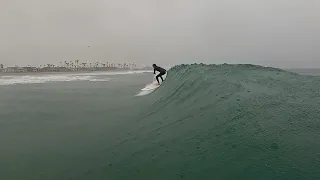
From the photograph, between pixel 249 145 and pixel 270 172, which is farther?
pixel 249 145

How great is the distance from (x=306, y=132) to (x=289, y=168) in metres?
1.98

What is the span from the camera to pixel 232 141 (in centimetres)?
593

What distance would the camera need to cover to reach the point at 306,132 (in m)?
6.16

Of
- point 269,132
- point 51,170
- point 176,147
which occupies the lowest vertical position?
point 51,170

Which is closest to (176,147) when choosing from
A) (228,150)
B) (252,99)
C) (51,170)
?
(228,150)

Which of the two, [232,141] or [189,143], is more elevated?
[232,141]

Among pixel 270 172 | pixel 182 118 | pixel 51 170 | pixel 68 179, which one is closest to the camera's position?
pixel 270 172

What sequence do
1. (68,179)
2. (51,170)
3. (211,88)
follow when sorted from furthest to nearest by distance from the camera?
1. (211,88)
2. (51,170)
3. (68,179)

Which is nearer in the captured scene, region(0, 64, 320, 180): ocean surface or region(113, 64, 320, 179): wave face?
region(113, 64, 320, 179): wave face

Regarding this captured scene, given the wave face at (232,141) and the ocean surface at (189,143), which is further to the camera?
the ocean surface at (189,143)

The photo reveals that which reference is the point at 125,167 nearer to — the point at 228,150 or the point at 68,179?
the point at 68,179

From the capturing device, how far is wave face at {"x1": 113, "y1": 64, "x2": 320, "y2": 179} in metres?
4.80

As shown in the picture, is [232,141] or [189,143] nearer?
[232,141]

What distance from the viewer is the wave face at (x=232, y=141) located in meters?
4.80
